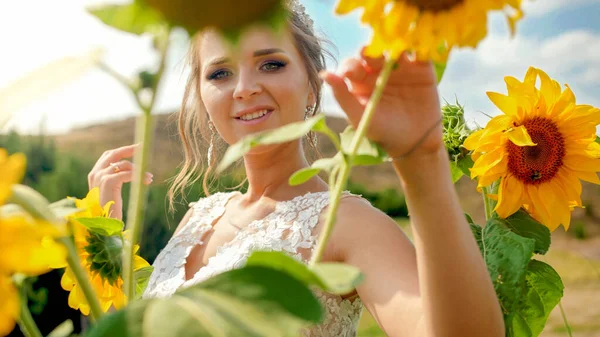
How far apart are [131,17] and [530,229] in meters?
0.54

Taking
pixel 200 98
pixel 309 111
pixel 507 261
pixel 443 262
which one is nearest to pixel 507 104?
pixel 507 261

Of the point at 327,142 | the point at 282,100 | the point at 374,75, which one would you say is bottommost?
the point at 327,142

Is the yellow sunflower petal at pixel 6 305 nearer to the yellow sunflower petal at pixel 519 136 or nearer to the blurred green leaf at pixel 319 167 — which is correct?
the blurred green leaf at pixel 319 167

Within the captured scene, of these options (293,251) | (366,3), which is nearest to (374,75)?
(366,3)

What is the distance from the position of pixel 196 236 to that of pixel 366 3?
1214mm

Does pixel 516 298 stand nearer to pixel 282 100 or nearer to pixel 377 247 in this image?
pixel 377 247

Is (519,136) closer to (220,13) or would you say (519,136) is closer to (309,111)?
(220,13)

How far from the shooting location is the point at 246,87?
119cm

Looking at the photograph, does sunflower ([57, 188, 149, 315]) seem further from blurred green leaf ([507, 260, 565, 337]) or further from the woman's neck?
the woman's neck

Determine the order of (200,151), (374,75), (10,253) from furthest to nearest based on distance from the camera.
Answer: (200,151), (374,75), (10,253)

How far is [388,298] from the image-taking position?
2.59ft

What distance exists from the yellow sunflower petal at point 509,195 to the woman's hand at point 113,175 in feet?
2.12

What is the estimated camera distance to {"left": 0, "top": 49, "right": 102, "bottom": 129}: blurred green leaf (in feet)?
0.76

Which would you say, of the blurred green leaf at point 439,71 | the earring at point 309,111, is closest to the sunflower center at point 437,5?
the blurred green leaf at point 439,71
